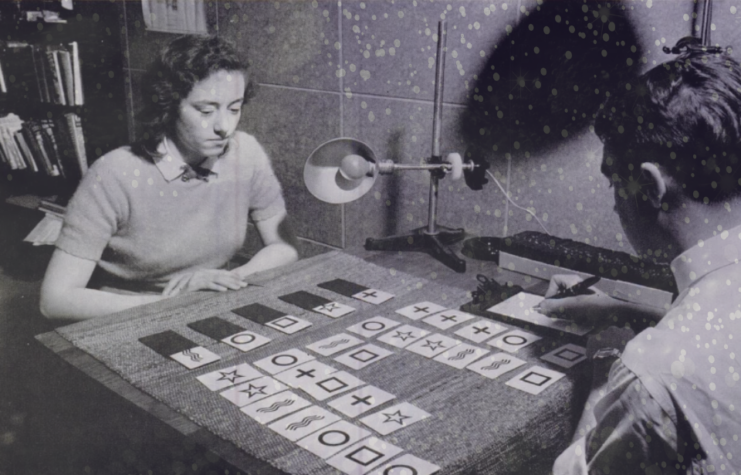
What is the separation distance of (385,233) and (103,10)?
5.98 feet

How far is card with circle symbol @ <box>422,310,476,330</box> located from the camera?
1.28 m

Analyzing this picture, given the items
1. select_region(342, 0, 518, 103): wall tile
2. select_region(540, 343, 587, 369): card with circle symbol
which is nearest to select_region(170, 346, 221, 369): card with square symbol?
select_region(540, 343, 587, 369): card with circle symbol

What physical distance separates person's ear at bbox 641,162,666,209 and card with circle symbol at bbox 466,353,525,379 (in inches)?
14.0

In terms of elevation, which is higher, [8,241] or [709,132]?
[709,132]

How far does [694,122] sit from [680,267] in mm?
224

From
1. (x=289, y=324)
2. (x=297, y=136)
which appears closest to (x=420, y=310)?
(x=289, y=324)

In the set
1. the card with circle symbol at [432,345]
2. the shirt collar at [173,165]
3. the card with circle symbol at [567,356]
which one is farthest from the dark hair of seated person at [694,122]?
the shirt collar at [173,165]

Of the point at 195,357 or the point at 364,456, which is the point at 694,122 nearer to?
the point at 364,456

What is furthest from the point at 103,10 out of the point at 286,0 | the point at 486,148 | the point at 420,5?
the point at 486,148

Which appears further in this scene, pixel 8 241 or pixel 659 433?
pixel 8 241

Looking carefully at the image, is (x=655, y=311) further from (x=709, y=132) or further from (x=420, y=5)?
(x=420, y=5)

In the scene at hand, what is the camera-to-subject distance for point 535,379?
1.07m

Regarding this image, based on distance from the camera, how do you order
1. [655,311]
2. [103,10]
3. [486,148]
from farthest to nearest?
[103,10]
[486,148]
[655,311]

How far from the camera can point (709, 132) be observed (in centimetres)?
95
